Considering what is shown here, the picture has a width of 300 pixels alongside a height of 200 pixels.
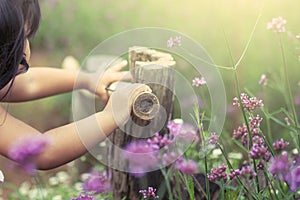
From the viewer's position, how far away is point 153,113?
1.80 metres

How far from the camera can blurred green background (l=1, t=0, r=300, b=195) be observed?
3520 millimetres

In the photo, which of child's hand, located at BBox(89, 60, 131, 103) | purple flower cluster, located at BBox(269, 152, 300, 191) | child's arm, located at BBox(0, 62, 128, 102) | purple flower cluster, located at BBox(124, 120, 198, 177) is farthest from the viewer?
child's arm, located at BBox(0, 62, 128, 102)

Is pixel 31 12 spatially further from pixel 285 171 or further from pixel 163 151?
pixel 285 171

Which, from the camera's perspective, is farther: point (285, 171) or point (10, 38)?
point (10, 38)

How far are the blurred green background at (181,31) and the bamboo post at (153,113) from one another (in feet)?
2.60

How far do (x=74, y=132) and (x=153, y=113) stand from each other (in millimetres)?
223

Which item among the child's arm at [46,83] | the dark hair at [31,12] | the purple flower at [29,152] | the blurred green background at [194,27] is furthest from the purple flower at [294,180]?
the blurred green background at [194,27]

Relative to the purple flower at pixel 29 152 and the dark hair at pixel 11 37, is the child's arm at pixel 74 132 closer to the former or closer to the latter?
the dark hair at pixel 11 37

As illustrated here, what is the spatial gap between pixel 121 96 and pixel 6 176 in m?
1.97

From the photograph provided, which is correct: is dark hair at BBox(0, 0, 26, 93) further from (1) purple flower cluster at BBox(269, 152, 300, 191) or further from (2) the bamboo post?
(1) purple flower cluster at BBox(269, 152, 300, 191)

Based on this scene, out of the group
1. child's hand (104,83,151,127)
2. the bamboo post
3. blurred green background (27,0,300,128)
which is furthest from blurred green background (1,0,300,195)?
child's hand (104,83,151,127)

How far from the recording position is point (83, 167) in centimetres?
339

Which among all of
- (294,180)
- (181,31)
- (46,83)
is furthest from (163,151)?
(181,31)

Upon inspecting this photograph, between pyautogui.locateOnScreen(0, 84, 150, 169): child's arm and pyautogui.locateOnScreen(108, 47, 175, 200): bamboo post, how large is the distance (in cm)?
11
